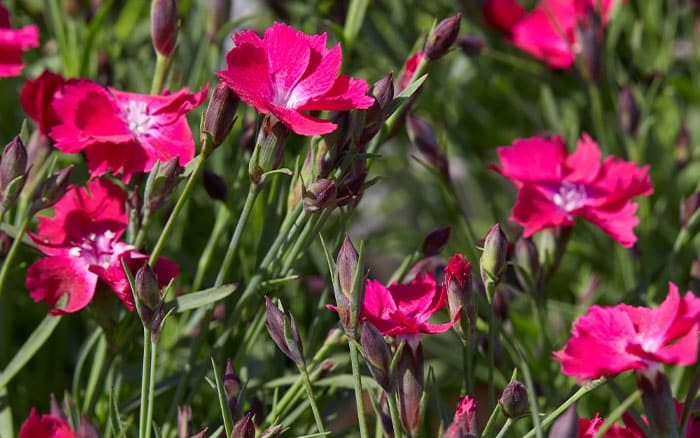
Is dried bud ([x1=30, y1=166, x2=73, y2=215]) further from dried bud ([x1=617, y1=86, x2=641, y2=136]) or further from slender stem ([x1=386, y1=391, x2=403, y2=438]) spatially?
dried bud ([x1=617, y1=86, x2=641, y2=136])

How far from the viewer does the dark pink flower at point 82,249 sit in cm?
76

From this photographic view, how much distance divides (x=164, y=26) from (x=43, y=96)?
0.11 m

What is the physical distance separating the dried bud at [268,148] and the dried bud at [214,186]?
0.16 m

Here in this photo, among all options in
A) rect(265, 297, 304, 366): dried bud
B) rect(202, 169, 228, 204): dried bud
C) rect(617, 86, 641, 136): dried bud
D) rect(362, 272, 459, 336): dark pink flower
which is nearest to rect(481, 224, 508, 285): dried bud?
rect(362, 272, 459, 336): dark pink flower

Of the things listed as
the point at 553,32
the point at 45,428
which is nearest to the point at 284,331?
the point at 45,428

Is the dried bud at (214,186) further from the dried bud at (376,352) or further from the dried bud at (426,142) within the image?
the dried bud at (376,352)

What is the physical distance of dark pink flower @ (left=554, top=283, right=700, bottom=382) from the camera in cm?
61

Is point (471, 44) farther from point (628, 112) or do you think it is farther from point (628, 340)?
point (628, 340)

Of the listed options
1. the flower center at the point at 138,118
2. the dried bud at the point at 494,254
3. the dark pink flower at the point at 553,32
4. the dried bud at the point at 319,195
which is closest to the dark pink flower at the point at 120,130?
the flower center at the point at 138,118

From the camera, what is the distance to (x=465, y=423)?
2.08 ft

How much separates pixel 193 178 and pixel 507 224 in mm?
746

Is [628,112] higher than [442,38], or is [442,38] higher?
[442,38]

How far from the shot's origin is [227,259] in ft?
2.46

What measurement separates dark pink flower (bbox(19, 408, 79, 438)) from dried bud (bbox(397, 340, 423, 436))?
0.21m
